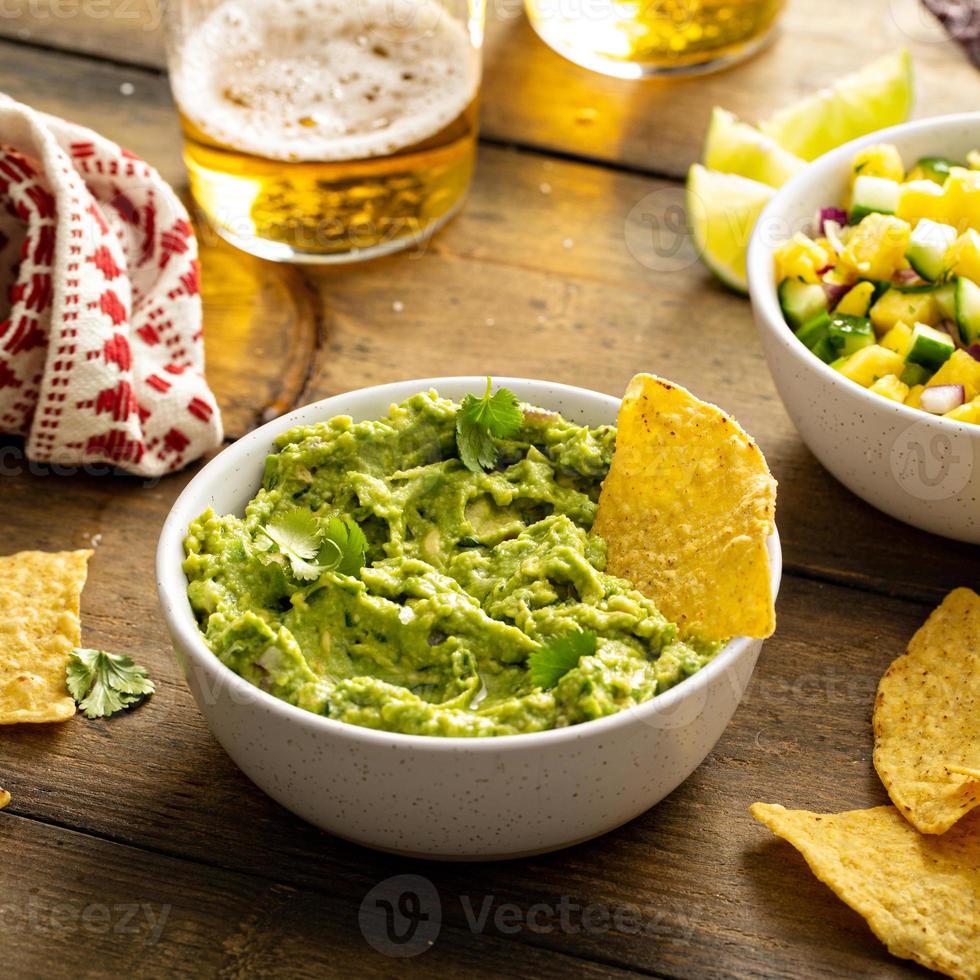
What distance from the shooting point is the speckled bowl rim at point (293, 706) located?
69.9 inches

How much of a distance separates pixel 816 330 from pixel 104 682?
1365 millimetres

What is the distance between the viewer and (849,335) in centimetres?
249

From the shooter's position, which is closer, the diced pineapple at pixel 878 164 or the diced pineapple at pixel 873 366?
the diced pineapple at pixel 873 366

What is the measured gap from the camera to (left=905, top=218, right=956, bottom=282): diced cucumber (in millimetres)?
2457

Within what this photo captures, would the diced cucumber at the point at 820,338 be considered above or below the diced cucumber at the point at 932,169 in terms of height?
below

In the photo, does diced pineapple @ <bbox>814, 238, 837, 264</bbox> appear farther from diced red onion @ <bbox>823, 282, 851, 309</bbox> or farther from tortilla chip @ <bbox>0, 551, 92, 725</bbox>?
tortilla chip @ <bbox>0, 551, 92, 725</bbox>

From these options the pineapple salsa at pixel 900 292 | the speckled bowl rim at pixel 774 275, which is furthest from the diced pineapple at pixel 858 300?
the speckled bowl rim at pixel 774 275

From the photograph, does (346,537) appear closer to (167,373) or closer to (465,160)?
(167,373)

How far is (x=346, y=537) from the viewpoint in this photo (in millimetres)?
1998

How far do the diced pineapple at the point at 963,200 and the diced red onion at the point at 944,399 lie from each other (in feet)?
→ 1.19

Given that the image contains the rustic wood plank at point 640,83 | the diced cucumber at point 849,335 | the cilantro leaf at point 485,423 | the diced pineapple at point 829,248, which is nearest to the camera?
the cilantro leaf at point 485,423

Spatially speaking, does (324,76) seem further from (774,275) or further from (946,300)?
(946,300)

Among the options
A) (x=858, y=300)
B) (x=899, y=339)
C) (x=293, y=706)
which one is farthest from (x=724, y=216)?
(x=293, y=706)

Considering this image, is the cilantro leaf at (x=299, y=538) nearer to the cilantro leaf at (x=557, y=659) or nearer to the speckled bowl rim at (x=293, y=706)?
the speckled bowl rim at (x=293, y=706)
